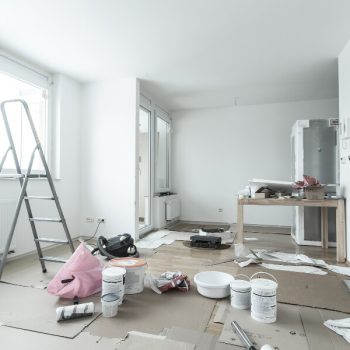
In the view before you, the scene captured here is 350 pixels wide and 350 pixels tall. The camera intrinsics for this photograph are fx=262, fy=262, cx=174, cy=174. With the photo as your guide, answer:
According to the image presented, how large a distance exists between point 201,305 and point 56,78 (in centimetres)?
356

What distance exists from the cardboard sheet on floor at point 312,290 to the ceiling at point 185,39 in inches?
96.6

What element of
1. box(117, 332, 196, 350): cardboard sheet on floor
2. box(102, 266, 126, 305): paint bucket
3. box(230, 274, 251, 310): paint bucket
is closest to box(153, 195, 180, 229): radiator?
box(102, 266, 126, 305): paint bucket

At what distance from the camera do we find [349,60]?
293 centimetres

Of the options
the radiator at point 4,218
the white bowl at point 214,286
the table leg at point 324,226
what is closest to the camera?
the white bowl at point 214,286

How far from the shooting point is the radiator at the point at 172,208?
5.13 metres

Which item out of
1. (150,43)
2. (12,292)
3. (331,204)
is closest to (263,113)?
(331,204)

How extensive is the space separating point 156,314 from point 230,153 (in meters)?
4.26

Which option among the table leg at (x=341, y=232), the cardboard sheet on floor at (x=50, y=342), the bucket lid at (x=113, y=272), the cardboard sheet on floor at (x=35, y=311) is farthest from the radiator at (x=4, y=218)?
the table leg at (x=341, y=232)

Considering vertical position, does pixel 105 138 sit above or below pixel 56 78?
below

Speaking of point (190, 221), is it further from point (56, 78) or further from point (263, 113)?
point (56, 78)

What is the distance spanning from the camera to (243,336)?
4.85ft

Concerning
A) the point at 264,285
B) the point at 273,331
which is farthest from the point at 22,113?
the point at 273,331

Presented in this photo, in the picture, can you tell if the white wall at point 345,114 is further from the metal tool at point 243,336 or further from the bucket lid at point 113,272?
the bucket lid at point 113,272

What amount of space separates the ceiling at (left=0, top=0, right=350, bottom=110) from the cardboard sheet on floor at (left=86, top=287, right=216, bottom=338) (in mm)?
2466
